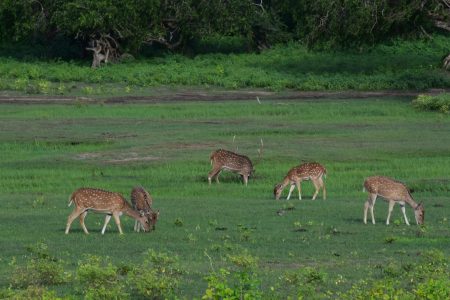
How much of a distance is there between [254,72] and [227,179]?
19.4 m

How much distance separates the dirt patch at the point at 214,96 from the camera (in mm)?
41000

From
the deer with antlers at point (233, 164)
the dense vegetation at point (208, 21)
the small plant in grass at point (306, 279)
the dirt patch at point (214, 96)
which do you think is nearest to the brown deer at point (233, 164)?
the deer with antlers at point (233, 164)

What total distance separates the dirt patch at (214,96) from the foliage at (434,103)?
4294 millimetres

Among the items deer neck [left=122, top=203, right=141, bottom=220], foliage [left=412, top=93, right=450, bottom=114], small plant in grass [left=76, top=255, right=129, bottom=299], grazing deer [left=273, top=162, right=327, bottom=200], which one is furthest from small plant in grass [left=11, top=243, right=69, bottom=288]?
foliage [left=412, top=93, right=450, bottom=114]

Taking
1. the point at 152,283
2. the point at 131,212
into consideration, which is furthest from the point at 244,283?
the point at 131,212

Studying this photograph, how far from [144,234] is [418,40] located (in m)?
34.2

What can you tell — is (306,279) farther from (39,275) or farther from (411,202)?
(411,202)

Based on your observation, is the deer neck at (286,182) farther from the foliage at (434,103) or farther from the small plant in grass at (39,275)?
the foliage at (434,103)

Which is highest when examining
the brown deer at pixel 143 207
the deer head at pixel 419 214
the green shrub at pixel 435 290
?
the green shrub at pixel 435 290

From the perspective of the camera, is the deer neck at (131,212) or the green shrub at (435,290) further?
the deer neck at (131,212)

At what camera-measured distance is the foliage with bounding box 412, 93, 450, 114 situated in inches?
1469

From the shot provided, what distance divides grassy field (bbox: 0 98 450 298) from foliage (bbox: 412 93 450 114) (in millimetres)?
415

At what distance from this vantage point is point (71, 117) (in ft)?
120

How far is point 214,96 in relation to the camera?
140ft
